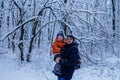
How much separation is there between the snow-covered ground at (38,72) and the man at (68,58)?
4.33 meters

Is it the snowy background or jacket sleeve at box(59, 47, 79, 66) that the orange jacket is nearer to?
jacket sleeve at box(59, 47, 79, 66)

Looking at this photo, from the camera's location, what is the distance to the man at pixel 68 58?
338 inches

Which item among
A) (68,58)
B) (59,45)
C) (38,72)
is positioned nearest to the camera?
(68,58)

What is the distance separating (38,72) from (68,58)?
6.78 m

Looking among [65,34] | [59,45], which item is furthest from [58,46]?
Answer: [65,34]

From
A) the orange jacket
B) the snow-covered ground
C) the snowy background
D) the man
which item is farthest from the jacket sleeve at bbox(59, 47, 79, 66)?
the snowy background

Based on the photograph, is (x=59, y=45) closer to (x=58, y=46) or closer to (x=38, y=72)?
(x=58, y=46)

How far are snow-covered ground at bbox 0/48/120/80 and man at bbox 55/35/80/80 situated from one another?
4.33 meters

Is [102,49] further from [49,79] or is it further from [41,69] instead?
[49,79]

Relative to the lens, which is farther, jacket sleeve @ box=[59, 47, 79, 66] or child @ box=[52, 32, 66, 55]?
child @ box=[52, 32, 66, 55]

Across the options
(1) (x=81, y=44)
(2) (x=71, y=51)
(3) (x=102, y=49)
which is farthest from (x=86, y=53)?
(2) (x=71, y=51)

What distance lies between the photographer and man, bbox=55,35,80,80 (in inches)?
338

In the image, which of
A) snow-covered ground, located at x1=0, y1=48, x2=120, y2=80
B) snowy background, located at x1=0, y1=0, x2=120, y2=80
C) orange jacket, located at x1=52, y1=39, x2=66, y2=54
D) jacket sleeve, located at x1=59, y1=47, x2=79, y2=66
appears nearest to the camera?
jacket sleeve, located at x1=59, y1=47, x2=79, y2=66

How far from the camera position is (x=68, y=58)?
8.66m
